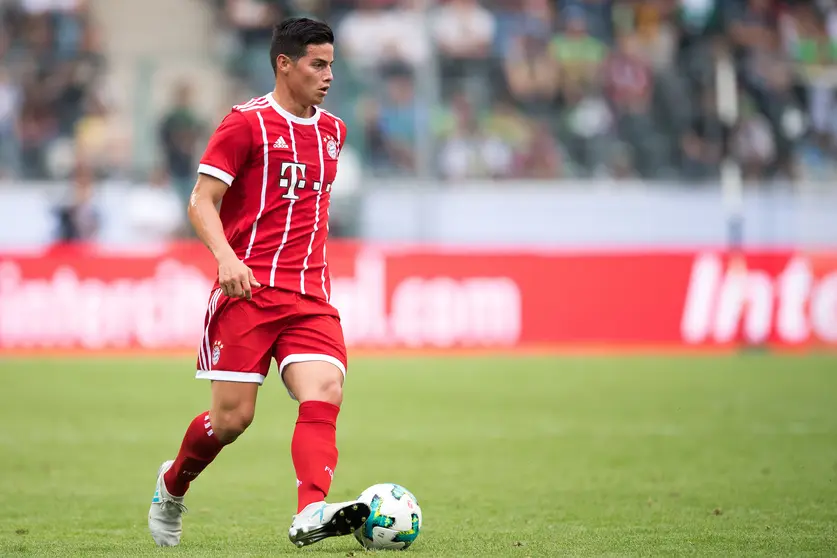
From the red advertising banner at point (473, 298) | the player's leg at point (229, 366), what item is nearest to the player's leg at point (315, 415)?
the player's leg at point (229, 366)

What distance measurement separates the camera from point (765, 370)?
51.4 feet

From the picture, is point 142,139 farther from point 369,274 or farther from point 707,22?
point 707,22

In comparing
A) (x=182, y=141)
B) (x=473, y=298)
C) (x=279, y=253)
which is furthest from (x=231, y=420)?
(x=182, y=141)

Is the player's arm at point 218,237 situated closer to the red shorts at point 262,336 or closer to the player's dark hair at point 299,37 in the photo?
the red shorts at point 262,336

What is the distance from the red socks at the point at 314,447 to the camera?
565cm

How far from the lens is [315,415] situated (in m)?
5.72

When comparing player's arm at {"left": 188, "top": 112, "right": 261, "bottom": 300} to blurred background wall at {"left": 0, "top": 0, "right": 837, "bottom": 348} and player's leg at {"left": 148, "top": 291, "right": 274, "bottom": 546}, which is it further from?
blurred background wall at {"left": 0, "top": 0, "right": 837, "bottom": 348}

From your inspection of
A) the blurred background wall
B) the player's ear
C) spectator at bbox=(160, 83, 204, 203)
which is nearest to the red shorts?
the player's ear

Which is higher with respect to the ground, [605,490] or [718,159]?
[718,159]

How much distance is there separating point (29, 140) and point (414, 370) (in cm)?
746

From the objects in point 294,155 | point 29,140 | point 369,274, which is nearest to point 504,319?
point 369,274

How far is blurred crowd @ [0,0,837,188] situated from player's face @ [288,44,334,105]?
13128 mm

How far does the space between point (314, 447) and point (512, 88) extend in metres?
15.4

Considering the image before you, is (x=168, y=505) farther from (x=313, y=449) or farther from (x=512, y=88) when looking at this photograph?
(x=512, y=88)
